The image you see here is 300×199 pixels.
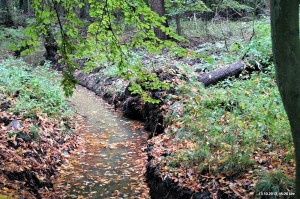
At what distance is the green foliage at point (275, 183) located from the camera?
427 centimetres

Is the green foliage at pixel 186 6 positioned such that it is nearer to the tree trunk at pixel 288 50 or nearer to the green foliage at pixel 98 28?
the green foliage at pixel 98 28

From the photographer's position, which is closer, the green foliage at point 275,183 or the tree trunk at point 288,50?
the tree trunk at point 288,50

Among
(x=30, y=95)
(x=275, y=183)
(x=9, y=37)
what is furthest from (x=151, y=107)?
(x=9, y=37)

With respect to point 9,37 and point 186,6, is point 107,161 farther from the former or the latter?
point 9,37

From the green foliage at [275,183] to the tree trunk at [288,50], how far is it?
1.49 m

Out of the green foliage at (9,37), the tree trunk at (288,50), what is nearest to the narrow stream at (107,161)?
the tree trunk at (288,50)

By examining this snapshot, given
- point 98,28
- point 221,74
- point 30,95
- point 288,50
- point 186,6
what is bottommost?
point 30,95

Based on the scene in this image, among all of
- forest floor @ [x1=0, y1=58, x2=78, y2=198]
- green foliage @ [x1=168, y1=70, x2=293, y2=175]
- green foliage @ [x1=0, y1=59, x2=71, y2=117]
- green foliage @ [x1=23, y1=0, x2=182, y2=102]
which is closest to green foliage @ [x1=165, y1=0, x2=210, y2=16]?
green foliage @ [x1=168, y1=70, x2=293, y2=175]

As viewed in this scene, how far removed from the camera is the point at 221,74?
9.88m

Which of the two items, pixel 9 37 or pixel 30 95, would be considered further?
pixel 9 37

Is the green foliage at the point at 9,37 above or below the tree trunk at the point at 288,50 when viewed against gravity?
above

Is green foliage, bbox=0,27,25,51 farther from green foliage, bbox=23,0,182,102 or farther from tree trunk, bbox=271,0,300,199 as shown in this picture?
tree trunk, bbox=271,0,300,199

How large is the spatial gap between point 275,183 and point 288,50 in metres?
2.20

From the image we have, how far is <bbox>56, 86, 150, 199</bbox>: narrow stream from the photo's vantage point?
660 centimetres
